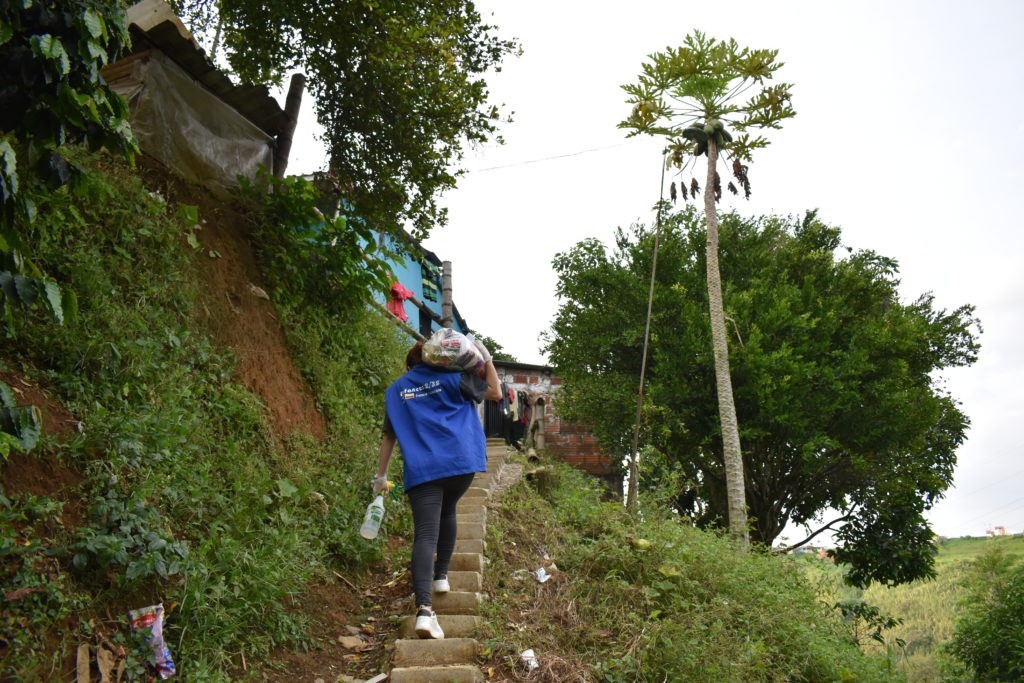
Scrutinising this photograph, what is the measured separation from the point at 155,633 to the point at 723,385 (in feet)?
38.5

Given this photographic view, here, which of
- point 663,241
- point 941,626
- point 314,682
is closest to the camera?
point 314,682

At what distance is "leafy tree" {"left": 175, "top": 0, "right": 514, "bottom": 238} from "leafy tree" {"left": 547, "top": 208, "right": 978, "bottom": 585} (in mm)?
9117

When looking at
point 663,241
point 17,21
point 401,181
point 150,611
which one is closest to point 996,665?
point 663,241

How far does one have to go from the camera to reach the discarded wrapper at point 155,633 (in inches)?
139

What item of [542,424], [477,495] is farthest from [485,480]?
[542,424]

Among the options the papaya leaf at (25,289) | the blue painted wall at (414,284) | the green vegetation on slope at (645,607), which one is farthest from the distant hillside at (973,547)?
the papaya leaf at (25,289)

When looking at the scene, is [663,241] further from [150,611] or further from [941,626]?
[941,626]

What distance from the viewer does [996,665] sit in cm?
1534

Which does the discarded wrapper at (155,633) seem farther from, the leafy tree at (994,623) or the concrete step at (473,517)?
the leafy tree at (994,623)

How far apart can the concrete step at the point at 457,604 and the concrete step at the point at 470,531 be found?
3.81ft

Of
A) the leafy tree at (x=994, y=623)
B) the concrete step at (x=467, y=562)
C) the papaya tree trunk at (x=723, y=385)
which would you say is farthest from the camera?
the leafy tree at (x=994, y=623)

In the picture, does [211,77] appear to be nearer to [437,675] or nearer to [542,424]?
[437,675]

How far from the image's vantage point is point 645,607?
18.5 feet

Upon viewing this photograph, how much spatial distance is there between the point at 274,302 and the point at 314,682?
4621 mm
